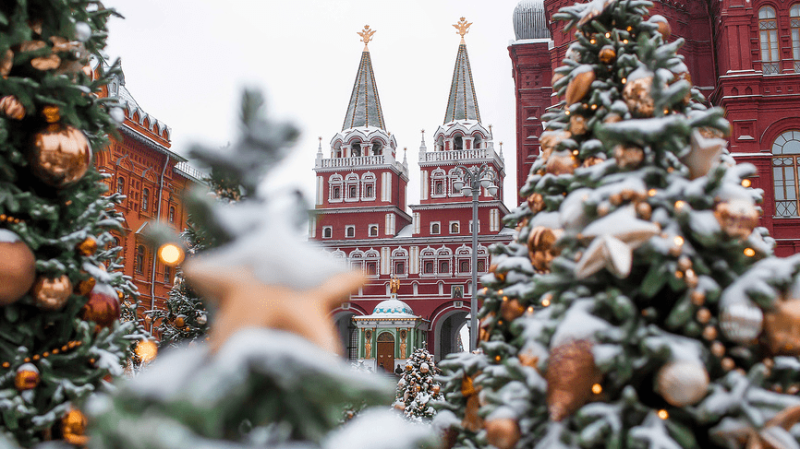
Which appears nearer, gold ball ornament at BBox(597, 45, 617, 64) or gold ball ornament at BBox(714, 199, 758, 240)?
gold ball ornament at BBox(714, 199, 758, 240)

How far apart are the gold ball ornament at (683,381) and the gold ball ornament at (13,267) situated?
9.93 ft

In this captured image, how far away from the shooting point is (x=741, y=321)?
8.58 ft

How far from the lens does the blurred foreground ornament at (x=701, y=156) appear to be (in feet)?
9.80

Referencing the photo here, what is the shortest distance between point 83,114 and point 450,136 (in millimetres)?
40082

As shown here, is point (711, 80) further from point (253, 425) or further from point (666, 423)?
point (253, 425)

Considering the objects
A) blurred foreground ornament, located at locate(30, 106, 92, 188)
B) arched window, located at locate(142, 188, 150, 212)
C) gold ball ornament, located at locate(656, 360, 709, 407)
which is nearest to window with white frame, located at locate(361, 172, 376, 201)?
arched window, located at locate(142, 188, 150, 212)

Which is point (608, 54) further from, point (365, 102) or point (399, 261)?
point (365, 102)

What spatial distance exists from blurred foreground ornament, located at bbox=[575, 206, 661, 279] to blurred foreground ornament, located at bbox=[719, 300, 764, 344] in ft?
1.34

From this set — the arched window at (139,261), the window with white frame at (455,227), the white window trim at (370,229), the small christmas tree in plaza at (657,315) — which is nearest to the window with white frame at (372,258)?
the white window trim at (370,229)

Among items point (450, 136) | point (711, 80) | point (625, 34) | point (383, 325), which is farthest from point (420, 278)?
point (625, 34)

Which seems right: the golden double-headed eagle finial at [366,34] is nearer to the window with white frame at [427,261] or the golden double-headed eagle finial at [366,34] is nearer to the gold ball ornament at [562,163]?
the window with white frame at [427,261]

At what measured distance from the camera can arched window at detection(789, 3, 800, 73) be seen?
19.3m

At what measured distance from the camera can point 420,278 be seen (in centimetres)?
4050

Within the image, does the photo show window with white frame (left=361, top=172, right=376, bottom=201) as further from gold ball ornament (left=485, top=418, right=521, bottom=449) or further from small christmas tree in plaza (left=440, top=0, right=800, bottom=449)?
gold ball ornament (left=485, top=418, right=521, bottom=449)
